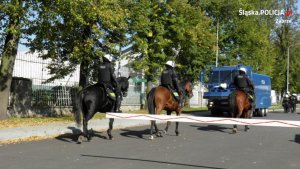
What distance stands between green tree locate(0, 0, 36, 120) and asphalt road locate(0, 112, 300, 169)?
5127 millimetres

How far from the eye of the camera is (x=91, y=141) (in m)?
13.9

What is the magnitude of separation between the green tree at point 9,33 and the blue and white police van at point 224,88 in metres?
11.9

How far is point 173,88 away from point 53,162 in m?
6.92

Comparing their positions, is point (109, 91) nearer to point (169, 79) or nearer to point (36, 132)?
point (169, 79)

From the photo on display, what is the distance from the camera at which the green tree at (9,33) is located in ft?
55.7

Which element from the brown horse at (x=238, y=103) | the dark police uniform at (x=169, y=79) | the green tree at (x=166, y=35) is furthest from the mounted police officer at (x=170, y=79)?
the green tree at (x=166, y=35)

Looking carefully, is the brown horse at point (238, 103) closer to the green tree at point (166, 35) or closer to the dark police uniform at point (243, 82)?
the dark police uniform at point (243, 82)

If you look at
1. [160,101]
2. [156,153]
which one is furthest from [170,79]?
[156,153]

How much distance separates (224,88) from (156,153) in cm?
1678

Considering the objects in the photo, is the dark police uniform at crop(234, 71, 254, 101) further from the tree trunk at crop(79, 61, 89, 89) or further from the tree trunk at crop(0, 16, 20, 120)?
the tree trunk at crop(0, 16, 20, 120)

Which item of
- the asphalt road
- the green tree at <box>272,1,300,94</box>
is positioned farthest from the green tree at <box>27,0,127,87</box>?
the green tree at <box>272,1,300,94</box>

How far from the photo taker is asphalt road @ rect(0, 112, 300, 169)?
379 inches

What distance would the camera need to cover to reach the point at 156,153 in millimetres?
11461

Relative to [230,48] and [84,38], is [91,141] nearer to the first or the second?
[84,38]
